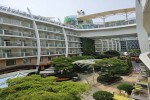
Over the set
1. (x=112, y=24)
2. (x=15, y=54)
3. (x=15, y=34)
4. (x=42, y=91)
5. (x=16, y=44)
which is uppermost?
(x=112, y=24)

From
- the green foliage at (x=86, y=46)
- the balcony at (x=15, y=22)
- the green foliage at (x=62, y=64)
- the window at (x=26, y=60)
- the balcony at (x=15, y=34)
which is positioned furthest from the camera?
the green foliage at (x=86, y=46)

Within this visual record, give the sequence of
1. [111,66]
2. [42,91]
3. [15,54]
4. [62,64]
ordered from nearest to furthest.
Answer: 1. [42,91]
2. [111,66]
3. [15,54]
4. [62,64]

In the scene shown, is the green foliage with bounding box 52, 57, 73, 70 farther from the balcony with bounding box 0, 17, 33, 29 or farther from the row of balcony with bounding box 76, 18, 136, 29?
the row of balcony with bounding box 76, 18, 136, 29

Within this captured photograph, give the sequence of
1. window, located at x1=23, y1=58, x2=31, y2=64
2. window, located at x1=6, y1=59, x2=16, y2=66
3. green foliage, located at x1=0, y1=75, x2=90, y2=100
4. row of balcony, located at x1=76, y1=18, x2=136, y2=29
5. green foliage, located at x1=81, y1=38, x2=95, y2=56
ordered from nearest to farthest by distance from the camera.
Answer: green foliage, located at x1=0, y1=75, x2=90, y2=100
window, located at x1=6, y1=59, x2=16, y2=66
window, located at x1=23, y1=58, x2=31, y2=64
row of balcony, located at x1=76, y1=18, x2=136, y2=29
green foliage, located at x1=81, y1=38, x2=95, y2=56

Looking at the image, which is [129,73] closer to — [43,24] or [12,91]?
[43,24]

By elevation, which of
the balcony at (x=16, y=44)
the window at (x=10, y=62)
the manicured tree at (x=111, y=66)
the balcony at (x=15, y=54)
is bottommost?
the manicured tree at (x=111, y=66)

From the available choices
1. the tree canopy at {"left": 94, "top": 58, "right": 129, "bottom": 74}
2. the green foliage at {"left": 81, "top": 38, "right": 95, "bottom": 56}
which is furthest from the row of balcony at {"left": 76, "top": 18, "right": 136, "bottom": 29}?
the tree canopy at {"left": 94, "top": 58, "right": 129, "bottom": 74}

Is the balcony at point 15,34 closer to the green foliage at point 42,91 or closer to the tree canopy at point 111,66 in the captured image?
the tree canopy at point 111,66

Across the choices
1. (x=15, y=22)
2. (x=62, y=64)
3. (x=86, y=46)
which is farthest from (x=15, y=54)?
(x=86, y=46)

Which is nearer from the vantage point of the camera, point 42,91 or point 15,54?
point 42,91

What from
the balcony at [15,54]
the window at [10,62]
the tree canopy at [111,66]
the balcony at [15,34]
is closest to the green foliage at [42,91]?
the tree canopy at [111,66]

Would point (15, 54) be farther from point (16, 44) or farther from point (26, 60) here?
point (26, 60)

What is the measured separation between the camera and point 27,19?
38219 mm

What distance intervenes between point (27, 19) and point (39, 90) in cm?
2857
